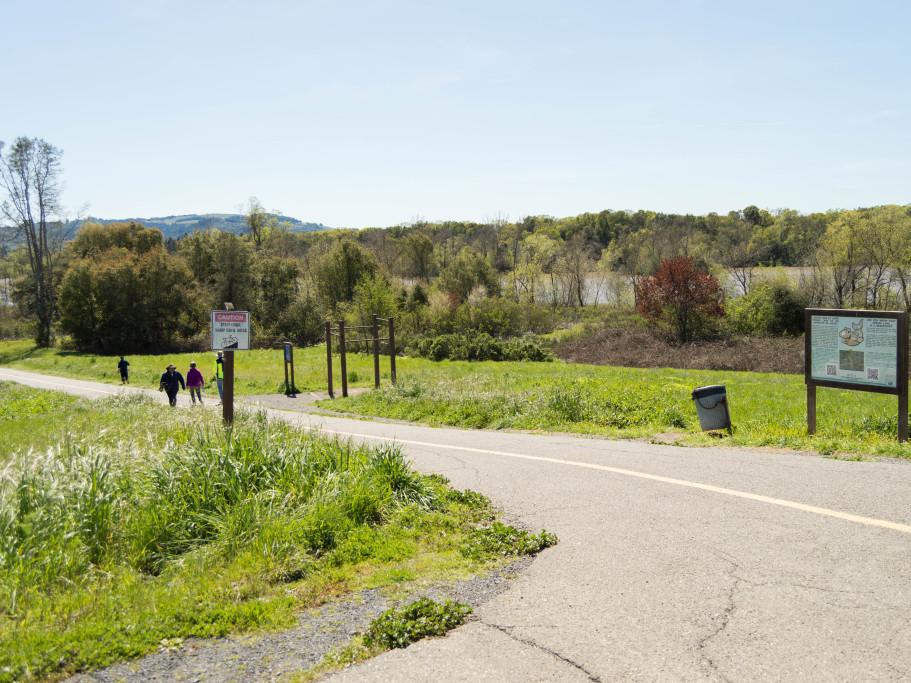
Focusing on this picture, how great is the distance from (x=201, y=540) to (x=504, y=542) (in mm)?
2709

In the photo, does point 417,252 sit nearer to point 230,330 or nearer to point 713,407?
point 713,407

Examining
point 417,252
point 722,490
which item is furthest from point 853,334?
point 417,252

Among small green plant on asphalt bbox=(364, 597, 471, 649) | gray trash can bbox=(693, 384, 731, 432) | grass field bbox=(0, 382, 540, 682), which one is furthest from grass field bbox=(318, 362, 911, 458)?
small green plant on asphalt bbox=(364, 597, 471, 649)

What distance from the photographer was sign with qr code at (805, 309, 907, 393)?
374 inches

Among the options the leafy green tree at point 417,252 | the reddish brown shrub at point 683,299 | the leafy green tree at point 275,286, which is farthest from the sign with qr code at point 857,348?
the leafy green tree at point 417,252

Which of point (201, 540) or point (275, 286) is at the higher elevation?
point (275, 286)

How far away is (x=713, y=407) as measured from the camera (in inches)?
441

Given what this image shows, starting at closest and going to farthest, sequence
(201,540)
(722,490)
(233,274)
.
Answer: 1. (201,540)
2. (722,490)
3. (233,274)

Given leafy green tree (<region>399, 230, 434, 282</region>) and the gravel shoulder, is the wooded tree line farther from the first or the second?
the gravel shoulder

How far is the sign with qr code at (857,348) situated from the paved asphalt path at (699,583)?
2002 mm

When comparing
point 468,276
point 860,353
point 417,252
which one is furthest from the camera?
point 417,252

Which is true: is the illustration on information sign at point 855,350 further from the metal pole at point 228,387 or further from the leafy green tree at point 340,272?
the leafy green tree at point 340,272

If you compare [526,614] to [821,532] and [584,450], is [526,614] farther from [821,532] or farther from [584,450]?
[584,450]

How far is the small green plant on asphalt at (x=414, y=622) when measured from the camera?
3.99 meters
